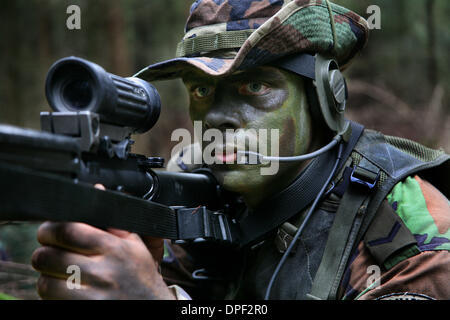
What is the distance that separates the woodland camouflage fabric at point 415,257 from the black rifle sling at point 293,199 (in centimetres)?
40

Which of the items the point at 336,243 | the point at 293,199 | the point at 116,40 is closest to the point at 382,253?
the point at 336,243

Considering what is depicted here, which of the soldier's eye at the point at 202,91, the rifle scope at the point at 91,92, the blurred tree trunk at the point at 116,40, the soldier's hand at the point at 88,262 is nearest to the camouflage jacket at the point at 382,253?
the soldier's eye at the point at 202,91

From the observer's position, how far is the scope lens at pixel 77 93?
173cm

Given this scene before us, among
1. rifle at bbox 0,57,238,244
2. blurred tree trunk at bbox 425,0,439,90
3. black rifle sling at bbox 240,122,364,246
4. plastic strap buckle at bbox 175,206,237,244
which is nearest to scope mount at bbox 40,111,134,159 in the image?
rifle at bbox 0,57,238,244

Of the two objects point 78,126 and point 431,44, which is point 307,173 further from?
point 431,44

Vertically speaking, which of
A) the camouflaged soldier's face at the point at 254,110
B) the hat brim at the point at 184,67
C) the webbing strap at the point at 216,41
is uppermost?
the webbing strap at the point at 216,41

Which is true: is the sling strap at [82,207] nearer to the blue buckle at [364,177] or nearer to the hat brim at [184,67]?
the hat brim at [184,67]

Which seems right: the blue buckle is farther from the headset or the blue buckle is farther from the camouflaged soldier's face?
the camouflaged soldier's face

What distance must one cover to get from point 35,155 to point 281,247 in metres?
1.59

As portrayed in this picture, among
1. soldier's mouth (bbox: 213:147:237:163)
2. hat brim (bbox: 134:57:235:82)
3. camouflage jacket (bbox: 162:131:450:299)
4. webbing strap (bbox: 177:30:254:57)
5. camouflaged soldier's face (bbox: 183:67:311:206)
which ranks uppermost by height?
webbing strap (bbox: 177:30:254:57)

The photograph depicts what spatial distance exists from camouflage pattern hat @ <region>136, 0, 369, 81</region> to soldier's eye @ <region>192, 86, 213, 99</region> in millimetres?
141

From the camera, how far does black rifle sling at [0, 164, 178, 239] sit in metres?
1.33
